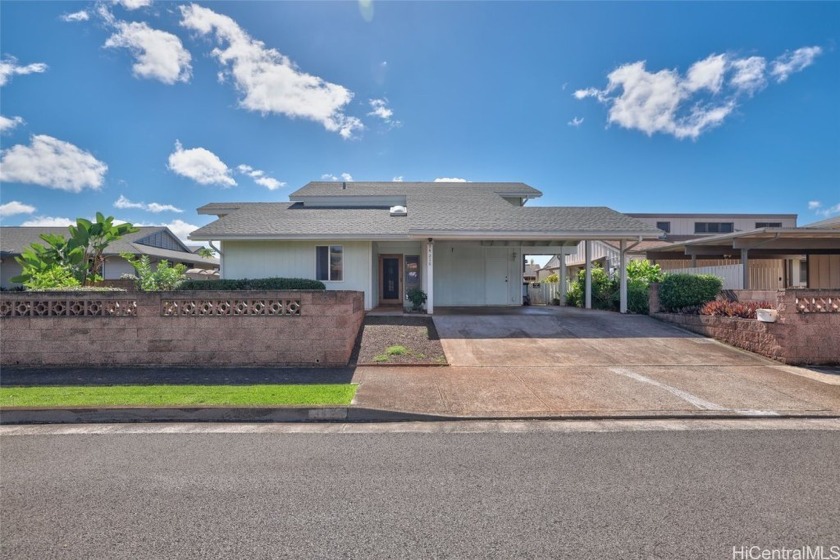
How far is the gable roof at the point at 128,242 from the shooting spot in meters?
23.8

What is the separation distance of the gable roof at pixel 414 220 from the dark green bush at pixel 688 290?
1902 mm

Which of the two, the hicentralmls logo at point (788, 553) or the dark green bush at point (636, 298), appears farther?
the dark green bush at point (636, 298)

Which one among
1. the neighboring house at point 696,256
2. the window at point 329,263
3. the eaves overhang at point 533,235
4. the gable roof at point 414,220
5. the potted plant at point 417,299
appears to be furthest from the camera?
the neighboring house at point 696,256

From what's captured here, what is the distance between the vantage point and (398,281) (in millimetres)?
15898

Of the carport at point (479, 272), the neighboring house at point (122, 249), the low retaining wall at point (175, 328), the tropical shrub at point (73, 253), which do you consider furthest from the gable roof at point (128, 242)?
the carport at point (479, 272)

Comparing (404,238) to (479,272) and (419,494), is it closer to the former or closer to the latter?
(479,272)

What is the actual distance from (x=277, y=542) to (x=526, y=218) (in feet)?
42.7

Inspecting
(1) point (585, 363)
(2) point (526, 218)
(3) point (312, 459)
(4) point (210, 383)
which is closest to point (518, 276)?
(2) point (526, 218)

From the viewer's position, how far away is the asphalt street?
2738 millimetres

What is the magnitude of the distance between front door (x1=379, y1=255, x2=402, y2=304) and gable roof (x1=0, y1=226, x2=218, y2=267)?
15.8m

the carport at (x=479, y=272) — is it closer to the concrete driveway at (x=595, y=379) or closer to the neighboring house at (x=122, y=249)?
the concrete driveway at (x=595, y=379)

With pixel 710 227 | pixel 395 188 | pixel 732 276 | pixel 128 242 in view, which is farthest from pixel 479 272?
pixel 710 227

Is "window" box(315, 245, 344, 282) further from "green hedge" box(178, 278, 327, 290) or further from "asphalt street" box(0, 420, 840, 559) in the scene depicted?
"asphalt street" box(0, 420, 840, 559)

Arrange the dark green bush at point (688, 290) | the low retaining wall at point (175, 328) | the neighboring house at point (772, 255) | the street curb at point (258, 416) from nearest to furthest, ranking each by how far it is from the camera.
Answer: the street curb at point (258, 416), the low retaining wall at point (175, 328), the dark green bush at point (688, 290), the neighboring house at point (772, 255)
